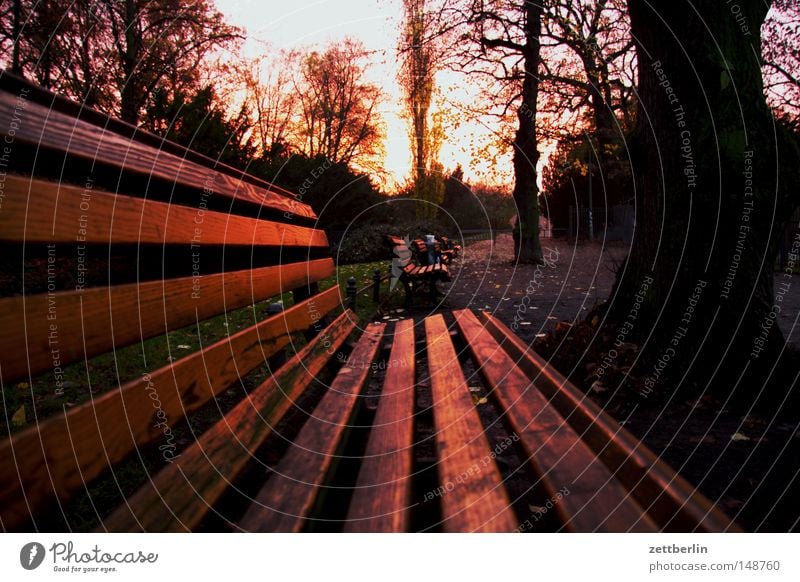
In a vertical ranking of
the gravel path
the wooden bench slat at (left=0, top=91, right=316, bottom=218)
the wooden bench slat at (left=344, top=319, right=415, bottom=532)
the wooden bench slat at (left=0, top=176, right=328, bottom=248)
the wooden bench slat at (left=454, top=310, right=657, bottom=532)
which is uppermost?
the wooden bench slat at (left=0, top=91, right=316, bottom=218)

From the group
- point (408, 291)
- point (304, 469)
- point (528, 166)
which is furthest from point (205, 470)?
point (528, 166)

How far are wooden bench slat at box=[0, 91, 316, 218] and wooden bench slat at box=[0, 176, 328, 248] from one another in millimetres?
79

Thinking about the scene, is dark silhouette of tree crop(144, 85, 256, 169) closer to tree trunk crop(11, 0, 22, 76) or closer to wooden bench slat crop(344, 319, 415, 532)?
tree trunk crop(11, 0, 22, 76)

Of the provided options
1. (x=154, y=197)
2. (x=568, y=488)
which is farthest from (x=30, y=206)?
(x=568, y=488)

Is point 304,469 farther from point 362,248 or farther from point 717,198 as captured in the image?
point 362,248

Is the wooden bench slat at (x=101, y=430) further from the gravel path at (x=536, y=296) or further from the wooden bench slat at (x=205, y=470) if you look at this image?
the gravel path at (x=536, y=296)

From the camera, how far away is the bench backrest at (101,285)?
90cm

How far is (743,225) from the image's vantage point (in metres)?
3.12

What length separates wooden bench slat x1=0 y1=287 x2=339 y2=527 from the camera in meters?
0.84

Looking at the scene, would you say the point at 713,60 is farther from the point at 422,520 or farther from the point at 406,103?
the point at 406,103

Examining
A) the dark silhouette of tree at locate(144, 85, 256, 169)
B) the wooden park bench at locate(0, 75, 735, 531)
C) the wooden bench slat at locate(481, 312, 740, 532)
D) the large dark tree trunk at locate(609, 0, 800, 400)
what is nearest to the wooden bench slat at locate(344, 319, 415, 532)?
the wooden park bench at locate(0, 75, 735, 531)

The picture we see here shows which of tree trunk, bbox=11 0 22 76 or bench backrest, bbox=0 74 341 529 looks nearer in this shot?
bench backrest, bbox=0 74 341 529

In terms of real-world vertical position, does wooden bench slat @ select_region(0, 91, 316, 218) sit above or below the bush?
above

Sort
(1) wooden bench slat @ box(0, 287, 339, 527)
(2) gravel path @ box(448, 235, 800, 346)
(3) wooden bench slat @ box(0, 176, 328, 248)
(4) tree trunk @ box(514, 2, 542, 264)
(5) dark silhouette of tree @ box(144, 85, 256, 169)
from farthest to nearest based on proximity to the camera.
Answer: (4) tree trunk @ box(514, 2, 542, 264) → (5) dark silhouette of tree @ box(144, 85, 256, 169) → (2) gravel path @ box(448, 235, 800, 346) → (3) wooden bench slat @ box(0, 176, 328, 248) → (1) wooden bench slat @ box(0, 287, 339, 527)
